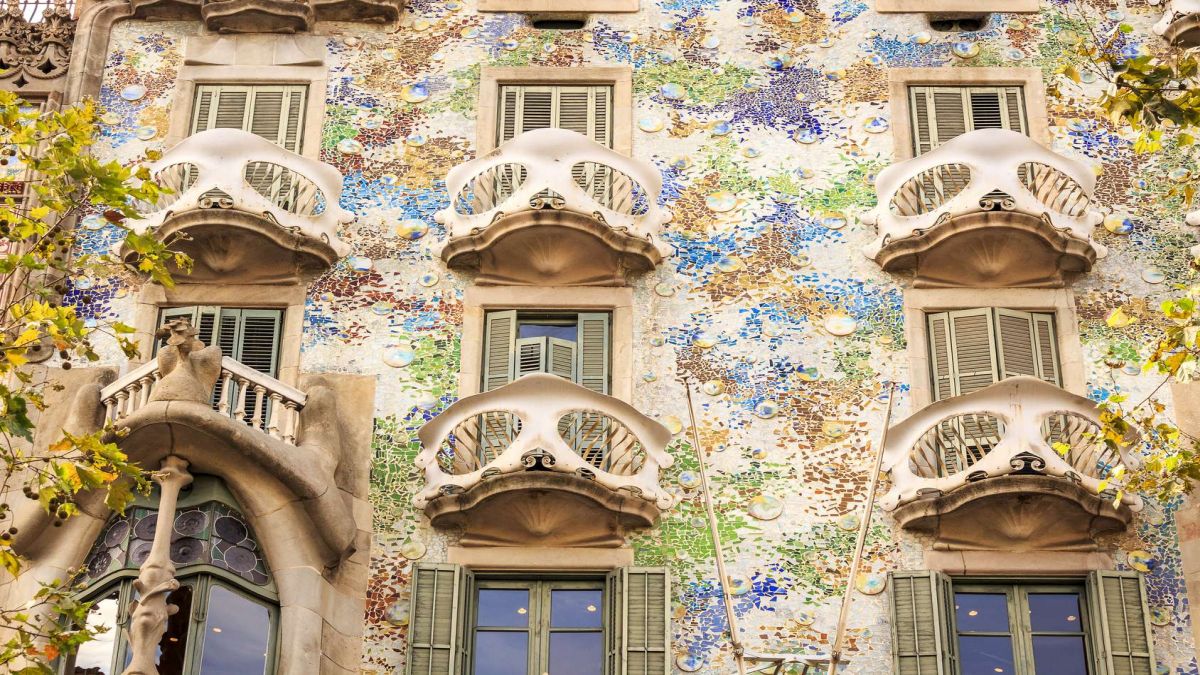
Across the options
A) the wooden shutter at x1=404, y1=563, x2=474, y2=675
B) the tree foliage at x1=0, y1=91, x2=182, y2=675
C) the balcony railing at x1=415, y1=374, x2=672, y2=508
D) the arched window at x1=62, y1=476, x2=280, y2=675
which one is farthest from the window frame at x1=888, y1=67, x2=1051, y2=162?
the arched window at x1=62, y1=476, x2=280, y2=675

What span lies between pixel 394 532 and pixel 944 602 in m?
5.33

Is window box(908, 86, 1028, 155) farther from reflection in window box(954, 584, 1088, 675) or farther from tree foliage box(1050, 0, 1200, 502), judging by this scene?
reflection in window box(954, 584, 1088, 675)

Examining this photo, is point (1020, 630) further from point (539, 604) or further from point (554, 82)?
point (554, 82)

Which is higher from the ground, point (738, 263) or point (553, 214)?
point (553, 214)

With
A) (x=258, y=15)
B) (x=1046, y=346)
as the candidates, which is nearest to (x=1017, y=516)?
(x=1046, y=346)

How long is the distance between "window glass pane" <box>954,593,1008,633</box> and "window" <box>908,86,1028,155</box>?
5533 mm

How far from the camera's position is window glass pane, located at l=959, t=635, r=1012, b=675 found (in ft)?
63.2

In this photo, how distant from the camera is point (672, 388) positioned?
2102 centimetres

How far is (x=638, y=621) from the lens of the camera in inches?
762

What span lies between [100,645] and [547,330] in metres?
5.80

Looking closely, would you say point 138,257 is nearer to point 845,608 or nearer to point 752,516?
point 752,516

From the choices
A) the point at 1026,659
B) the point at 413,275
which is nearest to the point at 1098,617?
the point at 1026,659

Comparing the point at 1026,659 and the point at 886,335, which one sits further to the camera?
the point at 886,335

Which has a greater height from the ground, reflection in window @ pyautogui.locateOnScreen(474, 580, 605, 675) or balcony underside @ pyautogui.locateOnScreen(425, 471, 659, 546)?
balcony underside @ pyautogui.locateOnScreen(425, 471, 659, 546)
